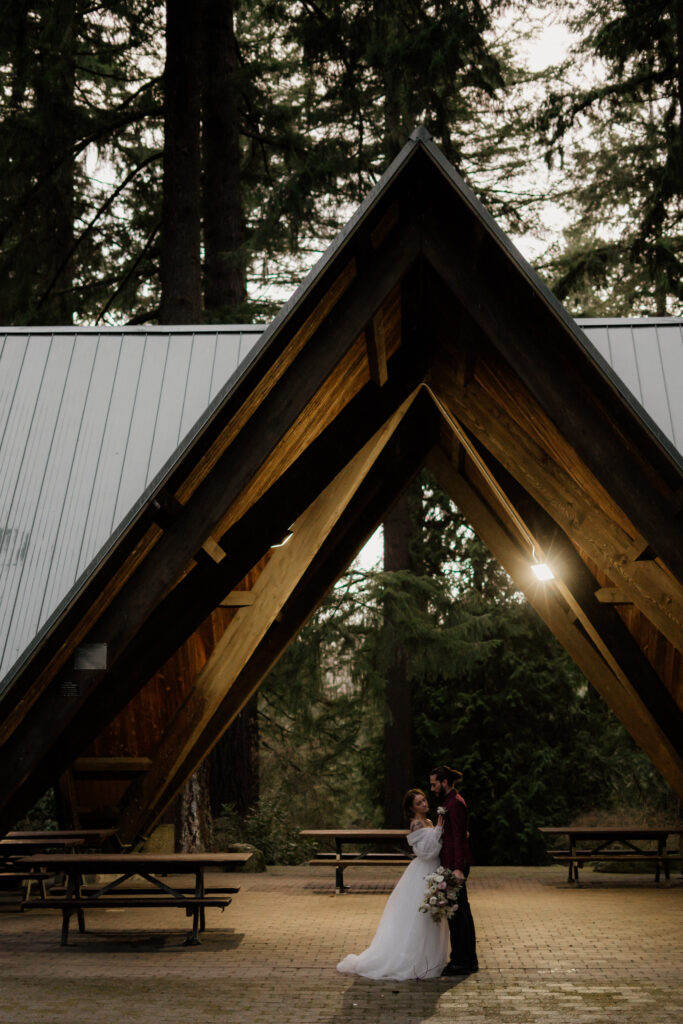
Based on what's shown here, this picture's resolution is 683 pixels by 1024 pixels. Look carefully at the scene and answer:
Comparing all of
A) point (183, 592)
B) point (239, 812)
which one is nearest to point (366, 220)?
point (183, 592)

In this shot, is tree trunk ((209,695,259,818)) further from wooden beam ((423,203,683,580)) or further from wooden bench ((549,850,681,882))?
wooden beam ((423,203,683,580))

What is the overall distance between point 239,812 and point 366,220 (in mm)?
11586

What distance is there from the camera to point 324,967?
7672 mm

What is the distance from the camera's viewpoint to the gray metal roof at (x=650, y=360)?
25.9ft

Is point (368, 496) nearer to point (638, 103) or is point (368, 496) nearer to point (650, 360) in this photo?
point (650, 360)

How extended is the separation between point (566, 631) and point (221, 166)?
9.01 metres

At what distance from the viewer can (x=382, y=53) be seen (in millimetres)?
13961

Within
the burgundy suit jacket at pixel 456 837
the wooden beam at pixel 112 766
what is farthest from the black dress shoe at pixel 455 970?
the wooden beam at pixel 112 766

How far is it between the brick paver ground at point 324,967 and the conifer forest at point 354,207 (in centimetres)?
550

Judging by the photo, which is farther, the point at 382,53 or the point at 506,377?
the point at 382,53

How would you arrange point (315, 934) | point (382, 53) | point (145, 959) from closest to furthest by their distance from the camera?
point (145, 959), point (315, 934), point (382, 53)

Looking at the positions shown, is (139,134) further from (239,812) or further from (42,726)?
(42,726)

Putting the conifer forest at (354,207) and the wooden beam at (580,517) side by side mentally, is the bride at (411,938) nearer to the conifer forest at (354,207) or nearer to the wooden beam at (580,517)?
the wooden beam at (580,517)

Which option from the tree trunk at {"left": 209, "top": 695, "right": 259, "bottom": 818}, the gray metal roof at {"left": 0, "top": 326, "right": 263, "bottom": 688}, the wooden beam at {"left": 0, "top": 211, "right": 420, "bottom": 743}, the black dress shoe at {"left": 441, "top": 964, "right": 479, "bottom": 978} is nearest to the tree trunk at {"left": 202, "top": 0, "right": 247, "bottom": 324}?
the tree trunk at {"left": 209, "top": 695, "right": 259, "bottom": 818}
